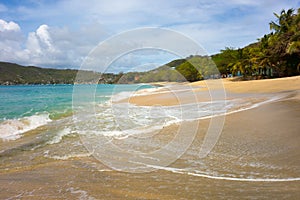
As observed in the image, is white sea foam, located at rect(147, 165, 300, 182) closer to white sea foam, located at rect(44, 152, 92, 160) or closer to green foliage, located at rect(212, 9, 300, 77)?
white sea foam, located at rect(44, 152, 92, 160)

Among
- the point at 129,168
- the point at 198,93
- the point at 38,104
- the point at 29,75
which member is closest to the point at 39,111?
the point at 38,104

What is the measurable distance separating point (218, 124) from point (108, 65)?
4.29 meters

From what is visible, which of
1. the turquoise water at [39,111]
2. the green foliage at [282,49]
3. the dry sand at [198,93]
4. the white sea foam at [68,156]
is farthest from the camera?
the green foliage at [282,49]

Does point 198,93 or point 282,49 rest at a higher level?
point 282,49

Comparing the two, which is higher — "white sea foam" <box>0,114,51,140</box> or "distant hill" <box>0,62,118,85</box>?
"distant hill" <box>0,62,118,85</box>

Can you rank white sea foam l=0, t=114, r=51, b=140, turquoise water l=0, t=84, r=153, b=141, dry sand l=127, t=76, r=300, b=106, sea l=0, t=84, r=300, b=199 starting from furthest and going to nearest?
dry sand l=127, t=76, r=300, b=106 < turquoise water l=0, t=84, r=153, b=141 < white sea foam l=0, t=114, r=51, b=140 < sea l=0, t=84, r=300, b=199

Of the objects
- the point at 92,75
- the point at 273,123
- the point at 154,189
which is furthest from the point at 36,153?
the point at 273,123

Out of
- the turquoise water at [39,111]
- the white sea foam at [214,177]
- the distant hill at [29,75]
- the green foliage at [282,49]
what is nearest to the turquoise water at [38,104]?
the turquoise water at [39,111]

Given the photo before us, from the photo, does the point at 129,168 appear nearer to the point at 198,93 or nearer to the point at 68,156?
the point at 68,156

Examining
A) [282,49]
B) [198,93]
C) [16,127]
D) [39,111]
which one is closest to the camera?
[16,127]

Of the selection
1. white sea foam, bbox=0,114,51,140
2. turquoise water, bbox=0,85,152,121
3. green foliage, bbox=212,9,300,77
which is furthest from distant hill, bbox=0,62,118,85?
white sea foam, bbox=0,114,51,140

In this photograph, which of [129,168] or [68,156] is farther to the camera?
[68,156]

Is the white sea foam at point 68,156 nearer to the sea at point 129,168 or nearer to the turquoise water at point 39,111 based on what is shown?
the sea at point 129,168

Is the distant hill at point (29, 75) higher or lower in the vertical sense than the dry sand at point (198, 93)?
higher
